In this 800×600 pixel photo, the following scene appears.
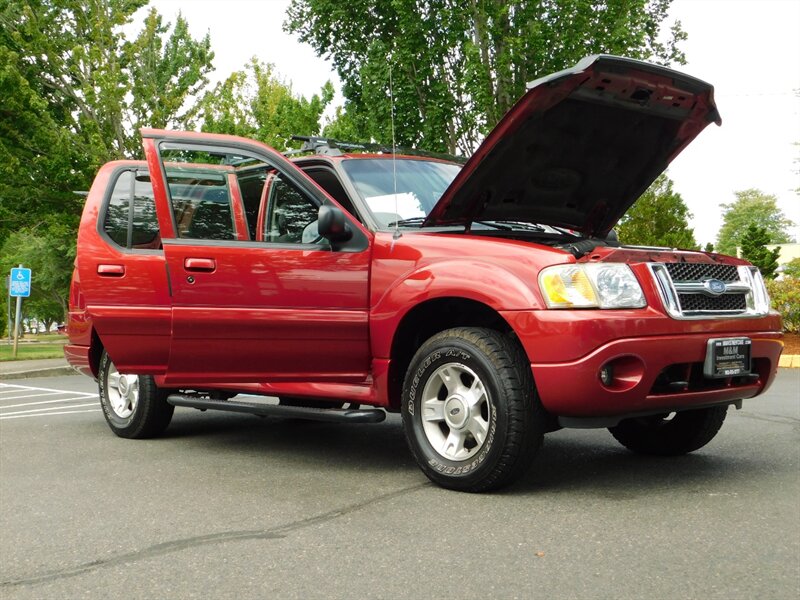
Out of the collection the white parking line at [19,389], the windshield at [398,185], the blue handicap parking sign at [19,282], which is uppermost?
the windshield at [398,185]

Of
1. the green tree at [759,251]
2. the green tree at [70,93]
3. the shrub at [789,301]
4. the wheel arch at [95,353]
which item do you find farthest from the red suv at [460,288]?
the green tree at [759,251]

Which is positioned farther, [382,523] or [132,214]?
[132,214]

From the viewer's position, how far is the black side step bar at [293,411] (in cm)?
497

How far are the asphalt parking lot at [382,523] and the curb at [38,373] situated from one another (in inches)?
414

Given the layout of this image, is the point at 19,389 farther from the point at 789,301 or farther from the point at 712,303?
the point at 789,301

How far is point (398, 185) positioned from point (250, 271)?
1.11 metres

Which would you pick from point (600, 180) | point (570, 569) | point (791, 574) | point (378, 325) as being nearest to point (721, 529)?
point (791, 574)

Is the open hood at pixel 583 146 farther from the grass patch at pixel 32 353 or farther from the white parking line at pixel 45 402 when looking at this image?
the grass patch at pixel 32 353

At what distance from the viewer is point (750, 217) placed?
102m

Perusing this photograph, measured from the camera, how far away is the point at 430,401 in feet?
15.8

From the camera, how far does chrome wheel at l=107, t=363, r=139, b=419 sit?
22.3 ft

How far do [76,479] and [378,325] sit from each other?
1.98m

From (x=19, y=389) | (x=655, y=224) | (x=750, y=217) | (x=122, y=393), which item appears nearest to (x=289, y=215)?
(x=122, y=393)

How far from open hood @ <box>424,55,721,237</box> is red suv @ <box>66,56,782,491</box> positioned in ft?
0.05
